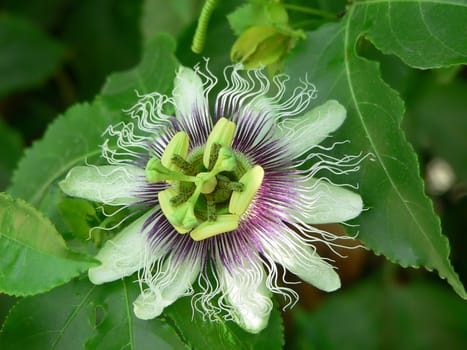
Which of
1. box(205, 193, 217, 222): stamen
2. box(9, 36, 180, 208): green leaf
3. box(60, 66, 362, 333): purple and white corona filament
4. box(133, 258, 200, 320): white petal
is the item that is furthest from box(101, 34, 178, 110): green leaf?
box(133, 258, 200, 320): white petal

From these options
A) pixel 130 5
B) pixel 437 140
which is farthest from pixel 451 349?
pixel 130 5

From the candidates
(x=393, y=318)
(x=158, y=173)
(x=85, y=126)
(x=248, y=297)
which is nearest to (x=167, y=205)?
(x=158, y=173)

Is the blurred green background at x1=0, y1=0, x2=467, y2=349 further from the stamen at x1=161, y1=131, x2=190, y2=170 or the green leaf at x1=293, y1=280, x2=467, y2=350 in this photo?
the stamen at x1=161, y1=131, x2=190, y2=170

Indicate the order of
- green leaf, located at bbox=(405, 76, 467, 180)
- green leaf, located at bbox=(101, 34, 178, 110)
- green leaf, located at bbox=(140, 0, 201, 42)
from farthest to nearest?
green leaf, located at bbox=(405, 76, 467, 180) < green leaf, located at bbox=(140, 0, 201, 42) < green leaf, located at bbox=(101, 34, 178, 110)

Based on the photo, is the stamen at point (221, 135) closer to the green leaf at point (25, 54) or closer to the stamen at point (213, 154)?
the stamen at point (213, 154)

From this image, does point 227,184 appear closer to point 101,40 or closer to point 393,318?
point 393,318

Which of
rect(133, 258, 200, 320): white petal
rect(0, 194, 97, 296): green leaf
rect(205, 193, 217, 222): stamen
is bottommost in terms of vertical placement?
rect(133, 258, 200, 320): white petal
